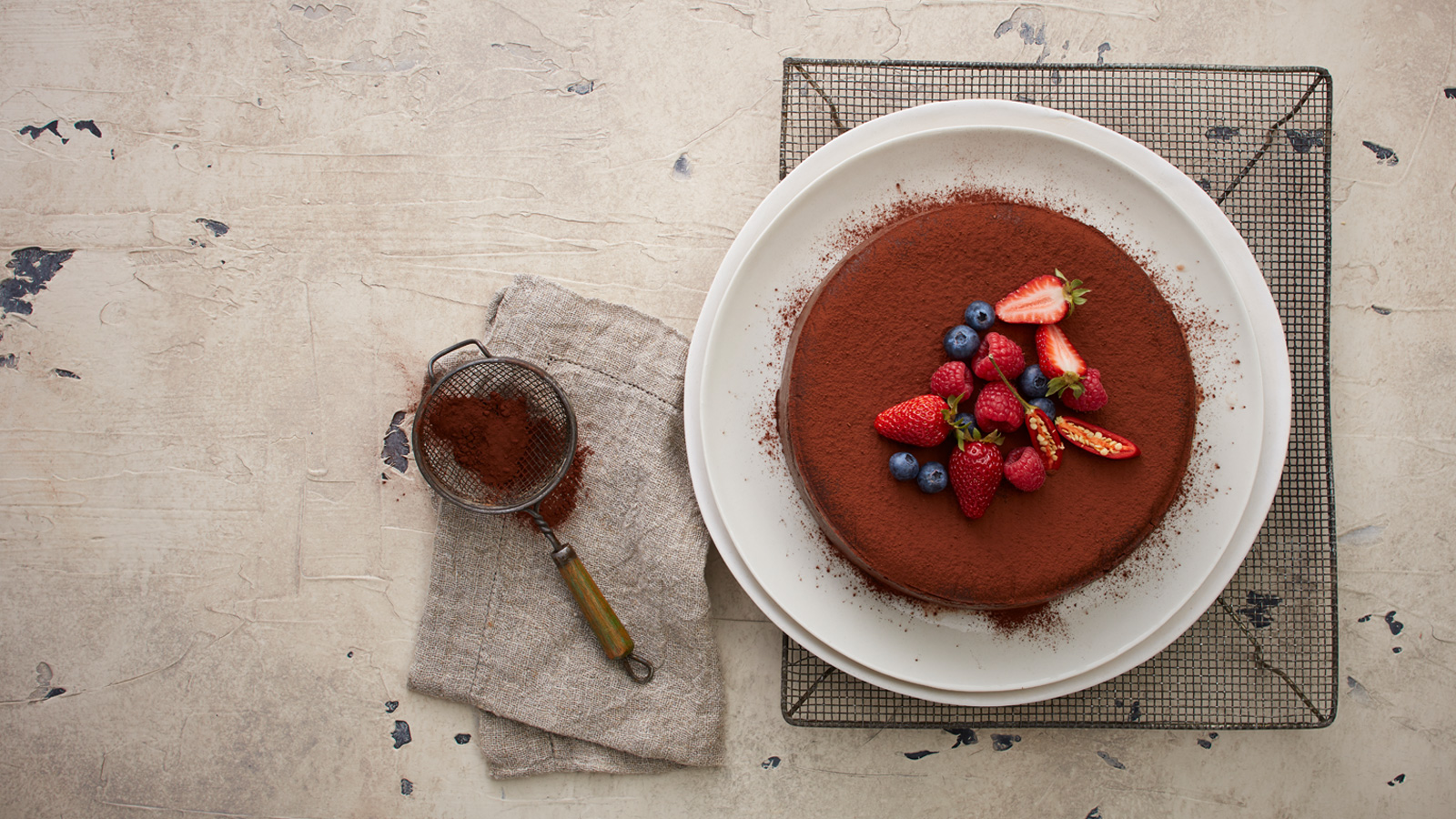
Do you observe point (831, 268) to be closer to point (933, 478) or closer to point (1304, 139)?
point (933, 478)

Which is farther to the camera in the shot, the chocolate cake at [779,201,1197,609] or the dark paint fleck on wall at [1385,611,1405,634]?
the dark paint fleck on wall at [1385,611,1405,634]

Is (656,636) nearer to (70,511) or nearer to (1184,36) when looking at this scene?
(70,511)

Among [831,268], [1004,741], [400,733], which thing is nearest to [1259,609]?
[1004,741]

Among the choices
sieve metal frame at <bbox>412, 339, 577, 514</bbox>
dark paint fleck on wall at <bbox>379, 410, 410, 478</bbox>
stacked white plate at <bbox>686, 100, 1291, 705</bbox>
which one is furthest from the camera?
dark paint fleck on wall at <bbox>379, 410, 410, 478</bbox>

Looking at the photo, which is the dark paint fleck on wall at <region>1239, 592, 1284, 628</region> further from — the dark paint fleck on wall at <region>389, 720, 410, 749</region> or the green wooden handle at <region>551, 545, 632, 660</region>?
the dark paint fleck on wall at <region>389, 720, 410, 749</region>

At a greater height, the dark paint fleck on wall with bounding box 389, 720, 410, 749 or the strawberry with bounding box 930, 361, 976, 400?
the strawberry with bounding box 930, 361, 976, 400

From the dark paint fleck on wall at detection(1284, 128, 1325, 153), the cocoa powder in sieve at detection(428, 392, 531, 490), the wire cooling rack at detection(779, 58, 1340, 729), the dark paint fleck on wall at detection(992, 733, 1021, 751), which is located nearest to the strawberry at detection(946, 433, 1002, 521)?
the wire cooling rack at detection(779, 58, 1340, 729)
